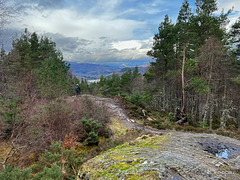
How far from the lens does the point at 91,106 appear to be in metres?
10.5

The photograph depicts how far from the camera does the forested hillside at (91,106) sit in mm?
4086

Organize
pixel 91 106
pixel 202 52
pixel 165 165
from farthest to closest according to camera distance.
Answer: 1. pixel 202 52
2. pixel 91 106
3. pixel 165 165

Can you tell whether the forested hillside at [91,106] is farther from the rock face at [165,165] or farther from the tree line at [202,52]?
the rock face at [165,165]

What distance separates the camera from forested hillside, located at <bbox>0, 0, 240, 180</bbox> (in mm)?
4086

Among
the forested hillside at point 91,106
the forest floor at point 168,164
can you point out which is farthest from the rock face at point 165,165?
the forested hillside at point 91,106

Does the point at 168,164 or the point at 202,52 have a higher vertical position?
the point at 202,52

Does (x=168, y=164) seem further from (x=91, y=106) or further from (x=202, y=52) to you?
(x=202, y=52)

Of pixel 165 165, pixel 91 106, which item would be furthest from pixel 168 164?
pixel 91 106

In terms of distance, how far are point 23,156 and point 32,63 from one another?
84.3 ft

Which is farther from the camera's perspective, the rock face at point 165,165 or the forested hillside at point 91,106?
the forested hillside at point 91,106

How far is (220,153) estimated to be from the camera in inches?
103

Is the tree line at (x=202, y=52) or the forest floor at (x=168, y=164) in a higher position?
the tree line at (x=202, y=52)

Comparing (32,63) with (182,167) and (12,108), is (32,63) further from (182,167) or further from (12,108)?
(182,167)

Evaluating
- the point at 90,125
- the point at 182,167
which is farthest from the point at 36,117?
the point at 182,167
